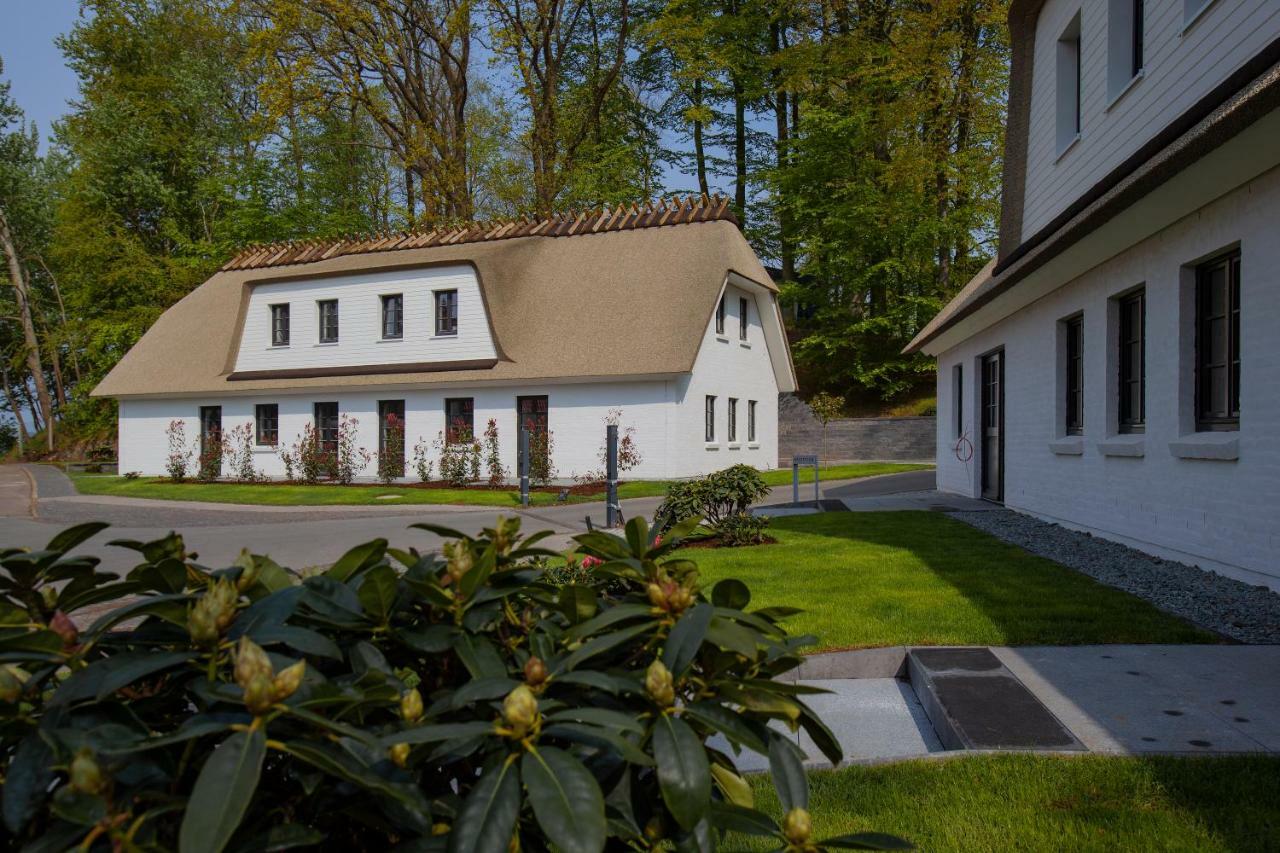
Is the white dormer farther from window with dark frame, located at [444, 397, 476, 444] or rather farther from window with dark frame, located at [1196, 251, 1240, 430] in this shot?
window with dark frame, located at [1196, 251, 1240, 430]

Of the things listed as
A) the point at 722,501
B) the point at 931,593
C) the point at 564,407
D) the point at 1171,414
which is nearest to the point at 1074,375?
the point at 1171,414

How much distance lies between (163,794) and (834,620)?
583 centimetres

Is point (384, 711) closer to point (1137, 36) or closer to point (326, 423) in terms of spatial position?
point (1137, 36)

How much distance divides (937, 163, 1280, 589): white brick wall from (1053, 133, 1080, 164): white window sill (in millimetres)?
1844

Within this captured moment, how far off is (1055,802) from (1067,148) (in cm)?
1085

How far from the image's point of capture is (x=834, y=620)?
654cm

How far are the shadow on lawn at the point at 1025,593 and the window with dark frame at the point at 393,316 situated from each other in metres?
18.7

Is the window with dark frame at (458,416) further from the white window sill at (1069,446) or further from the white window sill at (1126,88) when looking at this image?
the white window sill at (1126,88)

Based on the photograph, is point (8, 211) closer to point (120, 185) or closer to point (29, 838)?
point (120, 185)

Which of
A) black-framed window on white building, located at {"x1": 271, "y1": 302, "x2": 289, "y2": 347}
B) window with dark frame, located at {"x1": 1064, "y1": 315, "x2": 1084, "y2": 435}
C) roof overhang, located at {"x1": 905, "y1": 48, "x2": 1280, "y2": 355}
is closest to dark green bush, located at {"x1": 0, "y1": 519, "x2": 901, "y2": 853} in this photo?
roof overhang, located at {"x1": 905, "y1": 48, "x2": 1280, "y2": 355}

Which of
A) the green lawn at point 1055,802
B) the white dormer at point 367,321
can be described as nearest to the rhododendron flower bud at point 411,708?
the green lawn at point 1055,802

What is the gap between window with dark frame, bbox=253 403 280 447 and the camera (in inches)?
1143

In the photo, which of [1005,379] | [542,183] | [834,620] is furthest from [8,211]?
[834,620]

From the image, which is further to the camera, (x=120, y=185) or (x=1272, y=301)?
(x=120, y=185)
